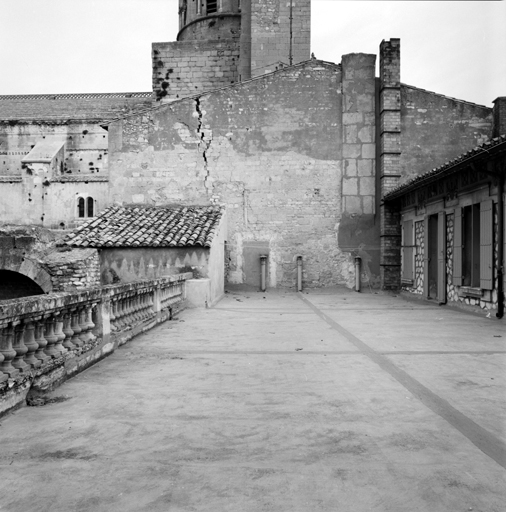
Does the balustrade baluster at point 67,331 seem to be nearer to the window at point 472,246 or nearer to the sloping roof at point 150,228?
the sloping roof at point 150,228

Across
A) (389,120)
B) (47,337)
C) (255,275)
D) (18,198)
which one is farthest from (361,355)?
(18,198)

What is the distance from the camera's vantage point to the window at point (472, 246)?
1170 cm

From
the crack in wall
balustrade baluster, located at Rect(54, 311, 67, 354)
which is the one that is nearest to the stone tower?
the crack in wall

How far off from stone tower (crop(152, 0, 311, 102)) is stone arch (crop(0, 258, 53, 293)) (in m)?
13.3

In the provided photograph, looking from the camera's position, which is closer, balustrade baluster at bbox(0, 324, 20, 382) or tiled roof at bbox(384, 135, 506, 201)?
balustrade baluster at bbox(0, 324, 20, 382)

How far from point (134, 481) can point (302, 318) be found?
8675 mm

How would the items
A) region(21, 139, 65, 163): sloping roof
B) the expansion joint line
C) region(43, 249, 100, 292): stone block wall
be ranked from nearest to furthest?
the expansion joint line → region(43, 249, 100, 292): stone block wall → region(21, 139, 65, 163): sloping roof

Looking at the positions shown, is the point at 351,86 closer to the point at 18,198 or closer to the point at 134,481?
the point at 134,481

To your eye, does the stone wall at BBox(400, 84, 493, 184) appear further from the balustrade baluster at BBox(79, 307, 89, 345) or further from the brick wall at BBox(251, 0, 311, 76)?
the balustrade baluster at BBox(79, 307, 89, 345)

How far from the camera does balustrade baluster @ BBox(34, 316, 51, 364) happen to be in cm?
504

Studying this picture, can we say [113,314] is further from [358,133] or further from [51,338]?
[358,133]

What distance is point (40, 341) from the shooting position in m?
5.05

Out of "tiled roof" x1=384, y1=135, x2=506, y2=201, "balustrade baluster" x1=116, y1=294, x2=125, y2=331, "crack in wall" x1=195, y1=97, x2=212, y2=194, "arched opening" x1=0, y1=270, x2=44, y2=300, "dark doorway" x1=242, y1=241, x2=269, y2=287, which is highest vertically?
"crack in wall" x1=195, y1=97, x2=212, y2=194

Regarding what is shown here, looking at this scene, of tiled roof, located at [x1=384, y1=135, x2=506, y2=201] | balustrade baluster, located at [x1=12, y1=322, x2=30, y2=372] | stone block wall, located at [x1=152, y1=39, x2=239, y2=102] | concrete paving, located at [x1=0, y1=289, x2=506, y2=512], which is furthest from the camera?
stone block wall, located at [x1=152, y1=39, x2=239, y2=102]
